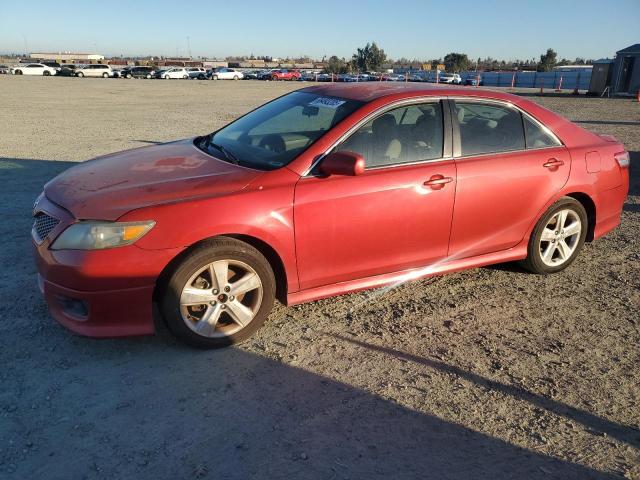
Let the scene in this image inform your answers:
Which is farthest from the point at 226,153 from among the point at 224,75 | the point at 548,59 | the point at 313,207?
the point at 548,59

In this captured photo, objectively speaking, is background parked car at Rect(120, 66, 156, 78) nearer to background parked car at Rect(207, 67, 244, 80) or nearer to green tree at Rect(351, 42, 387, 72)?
background parked car at Rect(207, 67, 244, 80)

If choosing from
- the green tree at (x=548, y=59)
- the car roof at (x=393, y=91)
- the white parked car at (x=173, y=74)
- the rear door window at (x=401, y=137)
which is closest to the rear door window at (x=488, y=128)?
the car roof at (x=393, y=91)

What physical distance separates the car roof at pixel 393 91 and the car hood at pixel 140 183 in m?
1.13

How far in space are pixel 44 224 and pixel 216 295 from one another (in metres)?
1.25

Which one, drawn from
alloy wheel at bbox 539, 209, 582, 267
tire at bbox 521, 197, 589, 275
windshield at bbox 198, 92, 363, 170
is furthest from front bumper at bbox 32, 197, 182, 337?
alloy wheel at bbox 539, 209, 582, 267

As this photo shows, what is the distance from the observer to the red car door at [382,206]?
351 centimetres

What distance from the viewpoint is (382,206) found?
3678 millimetres

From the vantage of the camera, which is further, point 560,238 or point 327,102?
point 560,238

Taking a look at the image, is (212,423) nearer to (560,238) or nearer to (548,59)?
(560,238)

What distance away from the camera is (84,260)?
304cm

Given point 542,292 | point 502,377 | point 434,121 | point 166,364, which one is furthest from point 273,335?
point 542,292

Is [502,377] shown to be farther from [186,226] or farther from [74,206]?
[74,206]

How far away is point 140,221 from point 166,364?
3.00ft

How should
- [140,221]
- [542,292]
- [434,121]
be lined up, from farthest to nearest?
[542,292]
[434,121]
[140,221]
